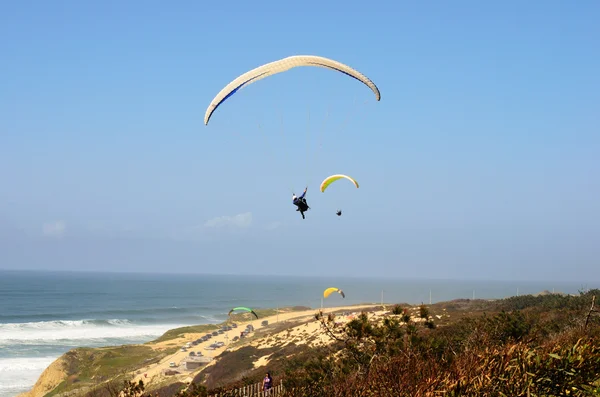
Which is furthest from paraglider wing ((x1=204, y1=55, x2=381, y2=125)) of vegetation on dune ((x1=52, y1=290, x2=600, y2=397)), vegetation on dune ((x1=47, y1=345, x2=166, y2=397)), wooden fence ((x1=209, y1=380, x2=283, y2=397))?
vegetation on dune ((x1=47, y1=345, x2=166, y2=397))

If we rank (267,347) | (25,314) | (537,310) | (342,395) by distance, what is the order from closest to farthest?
(342,395)
(537,310)
(267,347)
(25,314)

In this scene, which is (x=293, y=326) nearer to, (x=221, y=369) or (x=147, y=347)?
(x=221, y=369)

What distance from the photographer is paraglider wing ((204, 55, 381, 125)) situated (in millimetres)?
20734

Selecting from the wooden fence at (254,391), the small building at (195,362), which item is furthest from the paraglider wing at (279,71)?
the small building at (195,362)

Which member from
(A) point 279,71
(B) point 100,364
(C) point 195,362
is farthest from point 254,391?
(B) point 100,364

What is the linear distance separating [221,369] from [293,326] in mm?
12924

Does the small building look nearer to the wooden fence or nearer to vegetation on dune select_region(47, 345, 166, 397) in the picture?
vegetation on dune select_region(47, 345, 166, 397)

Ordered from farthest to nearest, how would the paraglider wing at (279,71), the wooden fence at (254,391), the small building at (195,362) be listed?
the small building at (195,362)
the paraglider wing at (279,71)
the wooden fence at (254,391)

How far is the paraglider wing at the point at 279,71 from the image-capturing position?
20734mm

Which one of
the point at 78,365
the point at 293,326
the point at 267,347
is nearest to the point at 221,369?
the point at 267,347

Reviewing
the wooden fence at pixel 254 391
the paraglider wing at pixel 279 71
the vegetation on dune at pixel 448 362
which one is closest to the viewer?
the vegetation on dune at pixel 448 362

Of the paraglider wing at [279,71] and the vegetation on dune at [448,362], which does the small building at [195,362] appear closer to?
the vegetation on dune at [448,362]

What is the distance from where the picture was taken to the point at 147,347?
62.5 m

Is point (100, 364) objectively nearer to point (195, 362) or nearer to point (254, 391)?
point (195, 362)
